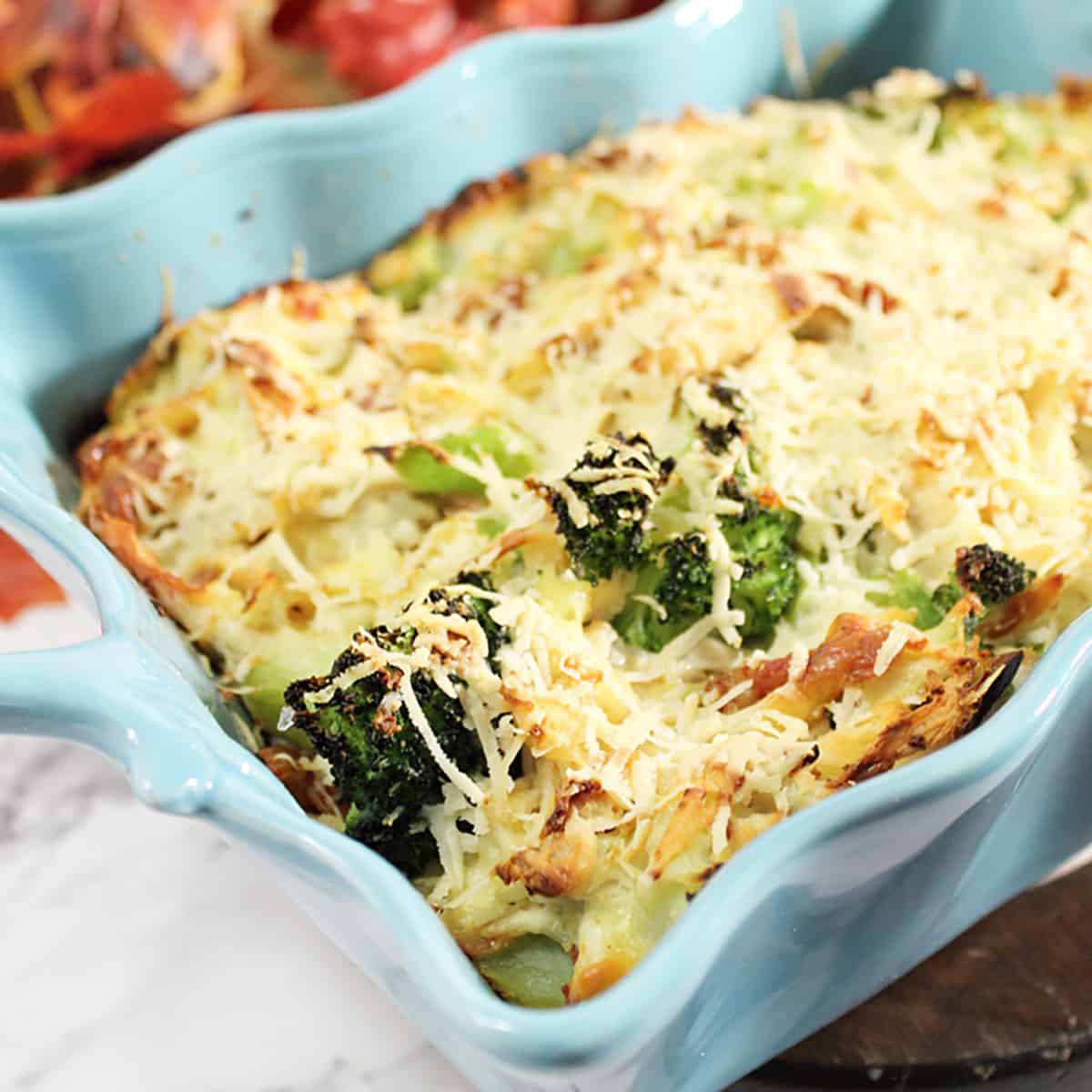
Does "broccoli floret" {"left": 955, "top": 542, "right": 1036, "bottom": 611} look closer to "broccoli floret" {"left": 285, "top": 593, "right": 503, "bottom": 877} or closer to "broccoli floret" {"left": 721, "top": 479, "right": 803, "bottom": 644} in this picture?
"broccoli floret" {"left": 721, "top": 479, "right": 803, "bottom": 644}

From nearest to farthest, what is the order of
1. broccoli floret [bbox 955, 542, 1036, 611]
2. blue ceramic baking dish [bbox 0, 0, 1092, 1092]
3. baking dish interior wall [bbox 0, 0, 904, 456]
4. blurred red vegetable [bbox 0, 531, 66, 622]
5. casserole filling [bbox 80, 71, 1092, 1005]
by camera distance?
blue ceramic baking dish [bbox 0, 0, 1092, 1092]
casserole filling [bbox 80, 71, 1092, 1005]
broccoli floret [bbox 955, 542, 1036, 611]
baking dish interior wall [bbox 0, 0, 904, 456]
blurred red vegetable [bbox 0, 531, 66, 622]

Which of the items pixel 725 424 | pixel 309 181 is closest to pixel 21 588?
pixel 309 181

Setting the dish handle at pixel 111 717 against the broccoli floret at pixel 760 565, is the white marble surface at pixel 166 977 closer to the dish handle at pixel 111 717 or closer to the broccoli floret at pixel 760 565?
the dish handle at pixel 111 717

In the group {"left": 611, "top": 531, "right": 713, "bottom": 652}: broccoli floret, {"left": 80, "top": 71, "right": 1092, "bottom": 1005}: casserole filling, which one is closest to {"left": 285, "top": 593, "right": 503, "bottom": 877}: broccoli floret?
{"left": 80, "top": 71, "right": 1092, "bottom": 1005}: casserole filling

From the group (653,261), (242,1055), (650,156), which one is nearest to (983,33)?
(650,156)

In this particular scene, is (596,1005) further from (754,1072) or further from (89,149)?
(89,149)

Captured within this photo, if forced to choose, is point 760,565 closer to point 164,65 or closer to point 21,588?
point 21,588

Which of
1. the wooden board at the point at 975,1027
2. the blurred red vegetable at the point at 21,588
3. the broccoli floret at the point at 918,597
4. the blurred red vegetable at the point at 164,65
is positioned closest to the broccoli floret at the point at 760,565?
the broccoli floret at the point at 918,597

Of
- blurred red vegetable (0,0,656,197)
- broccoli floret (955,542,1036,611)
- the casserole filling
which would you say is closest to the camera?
the casserole filling
